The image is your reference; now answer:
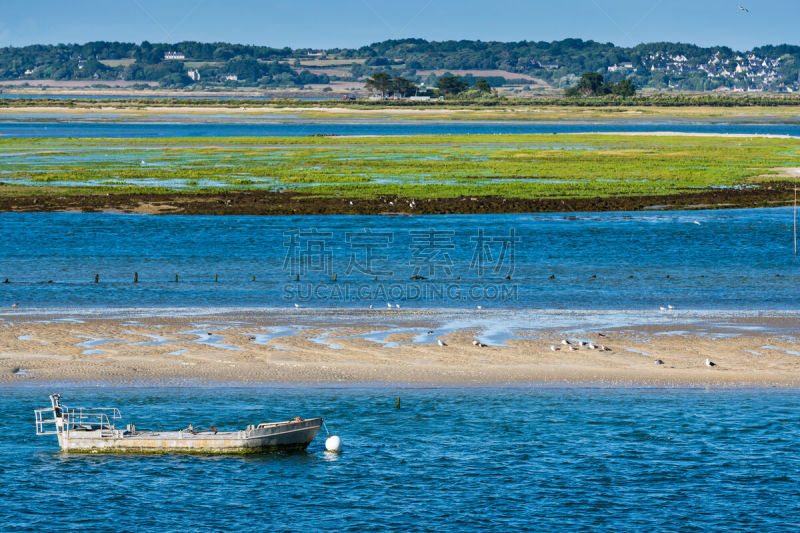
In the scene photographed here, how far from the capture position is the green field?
8731 centimetres

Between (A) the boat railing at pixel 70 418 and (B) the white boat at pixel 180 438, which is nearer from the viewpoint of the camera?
(B) the white boat at pixel 180 438

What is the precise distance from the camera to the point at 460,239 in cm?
6331

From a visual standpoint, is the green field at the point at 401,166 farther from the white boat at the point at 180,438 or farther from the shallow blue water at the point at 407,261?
the white boat at the point at 180,438

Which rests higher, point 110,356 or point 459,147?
point 459,147

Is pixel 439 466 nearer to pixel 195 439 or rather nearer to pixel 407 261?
pixel 195 439

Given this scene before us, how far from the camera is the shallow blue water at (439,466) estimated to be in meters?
22.2

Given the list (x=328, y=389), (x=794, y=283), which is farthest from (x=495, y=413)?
(x=794, y=283)

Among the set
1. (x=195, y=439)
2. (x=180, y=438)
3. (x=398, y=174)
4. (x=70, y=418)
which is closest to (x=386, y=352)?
(x=195, y=439)

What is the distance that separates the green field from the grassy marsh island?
0.15m

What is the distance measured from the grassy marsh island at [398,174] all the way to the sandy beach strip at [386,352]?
37474 millimetres

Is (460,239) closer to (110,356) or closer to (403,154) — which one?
(110,356)

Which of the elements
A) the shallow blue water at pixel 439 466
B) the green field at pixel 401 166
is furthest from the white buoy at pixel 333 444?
the green field at pixel 401 166

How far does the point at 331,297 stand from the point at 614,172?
204 ft

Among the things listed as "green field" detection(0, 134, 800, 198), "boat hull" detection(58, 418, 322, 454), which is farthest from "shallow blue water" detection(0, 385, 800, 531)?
"green field" detection(0, 134, 800, 198)
